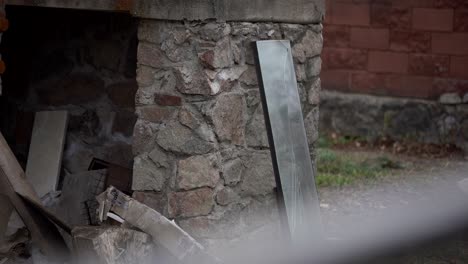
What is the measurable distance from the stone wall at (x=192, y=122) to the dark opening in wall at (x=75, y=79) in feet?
2.46

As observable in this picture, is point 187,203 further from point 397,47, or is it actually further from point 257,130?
point 397,47

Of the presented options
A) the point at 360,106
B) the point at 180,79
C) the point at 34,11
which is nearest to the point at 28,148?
the point at 34,11

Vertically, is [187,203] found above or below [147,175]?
below

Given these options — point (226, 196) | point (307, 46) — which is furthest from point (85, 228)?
point (307, 46)

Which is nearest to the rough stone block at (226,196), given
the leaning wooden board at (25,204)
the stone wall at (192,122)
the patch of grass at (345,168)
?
the stone wall at (192,122)

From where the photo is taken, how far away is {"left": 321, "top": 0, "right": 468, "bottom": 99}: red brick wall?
327 inches

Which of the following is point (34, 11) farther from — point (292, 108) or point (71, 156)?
point (292, 108)

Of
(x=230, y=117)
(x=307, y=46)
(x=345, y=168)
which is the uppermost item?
(x=307, y=46)

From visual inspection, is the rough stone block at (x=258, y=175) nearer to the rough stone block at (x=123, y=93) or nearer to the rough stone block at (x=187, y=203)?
the rough stone block at (x=187, y=203)

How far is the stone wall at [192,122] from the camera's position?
13.0ft

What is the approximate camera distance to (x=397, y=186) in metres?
6.88

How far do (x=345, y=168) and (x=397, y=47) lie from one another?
1.79 meters

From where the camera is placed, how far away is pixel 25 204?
3.88 metres

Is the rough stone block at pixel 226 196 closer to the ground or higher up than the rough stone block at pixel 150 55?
closer to the ground
